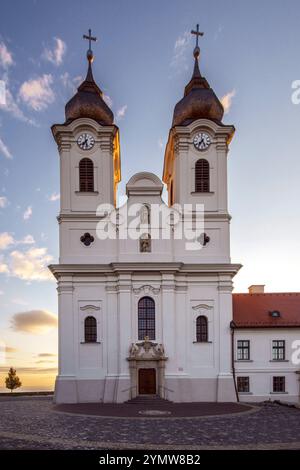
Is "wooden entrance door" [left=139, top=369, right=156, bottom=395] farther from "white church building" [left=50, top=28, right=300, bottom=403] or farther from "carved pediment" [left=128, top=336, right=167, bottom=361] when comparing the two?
"carved pediment" [left=128, top=336, right=167, bottom=361]

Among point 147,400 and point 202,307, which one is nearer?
point 147,400

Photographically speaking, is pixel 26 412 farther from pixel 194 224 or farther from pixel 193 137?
pixel 193 137

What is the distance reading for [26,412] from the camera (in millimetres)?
25047

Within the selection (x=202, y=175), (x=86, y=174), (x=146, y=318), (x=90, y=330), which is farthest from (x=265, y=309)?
(x=86, y=174)

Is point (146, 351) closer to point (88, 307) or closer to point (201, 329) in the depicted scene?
point (201, 329)

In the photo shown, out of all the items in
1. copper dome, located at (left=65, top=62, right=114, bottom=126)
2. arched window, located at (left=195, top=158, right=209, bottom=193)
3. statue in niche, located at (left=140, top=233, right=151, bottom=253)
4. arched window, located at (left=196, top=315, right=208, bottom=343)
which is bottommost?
arched window, located at (left=196, top=315, right=208, bottom=343)

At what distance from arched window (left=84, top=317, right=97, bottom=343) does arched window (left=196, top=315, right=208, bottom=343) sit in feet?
19.2

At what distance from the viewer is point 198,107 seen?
33.2 metres

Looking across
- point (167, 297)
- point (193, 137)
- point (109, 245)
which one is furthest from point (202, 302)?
point (193, 137)

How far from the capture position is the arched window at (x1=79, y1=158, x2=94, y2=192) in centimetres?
3256

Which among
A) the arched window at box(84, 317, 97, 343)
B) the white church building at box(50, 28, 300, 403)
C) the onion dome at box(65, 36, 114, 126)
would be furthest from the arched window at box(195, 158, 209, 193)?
the arched window at box(84, 317, 97, 343)

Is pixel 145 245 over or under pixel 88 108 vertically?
under

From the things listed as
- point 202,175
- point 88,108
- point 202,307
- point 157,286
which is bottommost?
point 202,307

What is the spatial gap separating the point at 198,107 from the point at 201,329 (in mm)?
13257
